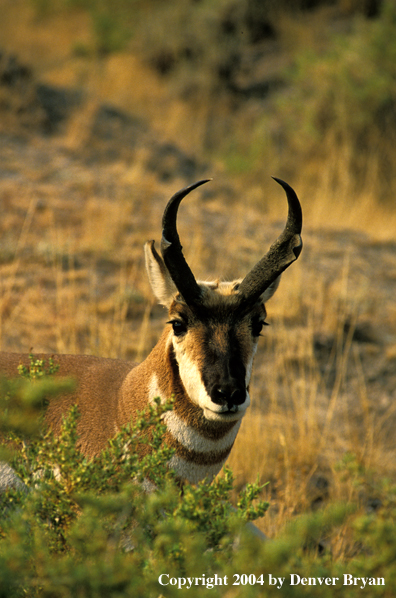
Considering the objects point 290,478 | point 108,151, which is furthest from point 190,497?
point 108,151

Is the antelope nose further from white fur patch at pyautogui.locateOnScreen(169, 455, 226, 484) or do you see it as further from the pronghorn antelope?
white fur patch at pyautogui.locateOnScreen(169, 455, 226, 484)

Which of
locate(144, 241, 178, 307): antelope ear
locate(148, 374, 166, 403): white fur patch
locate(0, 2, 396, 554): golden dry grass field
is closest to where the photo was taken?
locate(148, 374, 166, 403): white fur patch

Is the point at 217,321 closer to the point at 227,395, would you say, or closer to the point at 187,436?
the point at 227,395

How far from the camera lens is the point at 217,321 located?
3756mm

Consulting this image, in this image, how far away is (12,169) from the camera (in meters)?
11.5

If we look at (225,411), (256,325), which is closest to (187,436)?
(225,411)

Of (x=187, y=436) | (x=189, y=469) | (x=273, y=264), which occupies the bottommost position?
(x=189, y=469)

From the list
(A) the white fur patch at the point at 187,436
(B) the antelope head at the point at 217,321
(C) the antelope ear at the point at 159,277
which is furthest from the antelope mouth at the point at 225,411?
Answer: (C) the antelope ear at the point at 159,277

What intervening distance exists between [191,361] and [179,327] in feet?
0.88

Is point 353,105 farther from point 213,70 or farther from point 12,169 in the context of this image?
point 12,169

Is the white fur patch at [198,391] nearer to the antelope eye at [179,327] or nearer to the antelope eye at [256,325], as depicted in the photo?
the antelope eye at [179,327]

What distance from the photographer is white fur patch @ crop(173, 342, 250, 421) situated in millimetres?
3363

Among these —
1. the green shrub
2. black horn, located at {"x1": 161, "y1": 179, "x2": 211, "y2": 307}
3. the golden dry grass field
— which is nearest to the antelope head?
black horn, located at {"x1": 161, "y1": 179, "x2": 211, "y2": 307}

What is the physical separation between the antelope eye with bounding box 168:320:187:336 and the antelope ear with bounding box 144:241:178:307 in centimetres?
32
